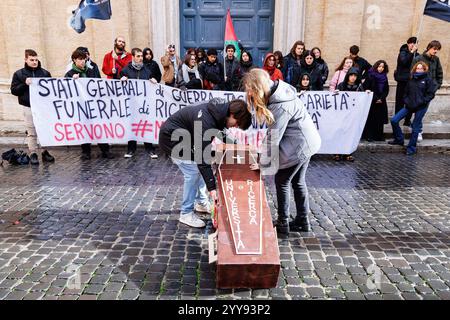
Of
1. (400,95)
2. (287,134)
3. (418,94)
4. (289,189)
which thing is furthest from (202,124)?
(400,95)

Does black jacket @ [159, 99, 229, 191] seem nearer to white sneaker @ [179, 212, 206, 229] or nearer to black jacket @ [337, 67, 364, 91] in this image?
white sneaker @ [179, 212, 206, 229]

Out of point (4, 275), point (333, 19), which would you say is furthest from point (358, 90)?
point (4, 275)

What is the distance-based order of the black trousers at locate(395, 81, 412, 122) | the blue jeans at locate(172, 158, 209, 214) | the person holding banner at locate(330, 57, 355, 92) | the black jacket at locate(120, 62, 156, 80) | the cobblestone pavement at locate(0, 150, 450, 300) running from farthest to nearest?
the black trousers at locate(395, 81, 412, 122), the person holding banner at locate(330, 57, 355, 92), the black jacket at locate(120, 62, 156, 80), the blue jeans at locate(172, 158, 209, 214), the cobblestone pavement at locate(0, 150, 450, 300)

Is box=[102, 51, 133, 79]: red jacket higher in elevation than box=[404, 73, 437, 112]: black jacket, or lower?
higher

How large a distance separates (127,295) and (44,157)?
4.79 meters

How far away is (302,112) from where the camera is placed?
12.9ft

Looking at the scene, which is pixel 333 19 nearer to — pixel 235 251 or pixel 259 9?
pixel 259 9

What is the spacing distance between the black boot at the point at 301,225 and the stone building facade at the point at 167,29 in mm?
6249

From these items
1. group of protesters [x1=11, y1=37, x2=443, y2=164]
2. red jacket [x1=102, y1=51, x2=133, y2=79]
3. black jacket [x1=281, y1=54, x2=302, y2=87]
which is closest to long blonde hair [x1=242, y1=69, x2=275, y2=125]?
group of protesters [x1=11, y1=37, x2=443, y2=164]

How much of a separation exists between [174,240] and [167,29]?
6.68m

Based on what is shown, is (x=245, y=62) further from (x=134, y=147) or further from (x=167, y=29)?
(x=167, y=29)

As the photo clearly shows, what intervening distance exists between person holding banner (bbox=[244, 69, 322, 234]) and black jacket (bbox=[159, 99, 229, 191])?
0.29 m

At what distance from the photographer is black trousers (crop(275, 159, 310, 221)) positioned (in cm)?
411
